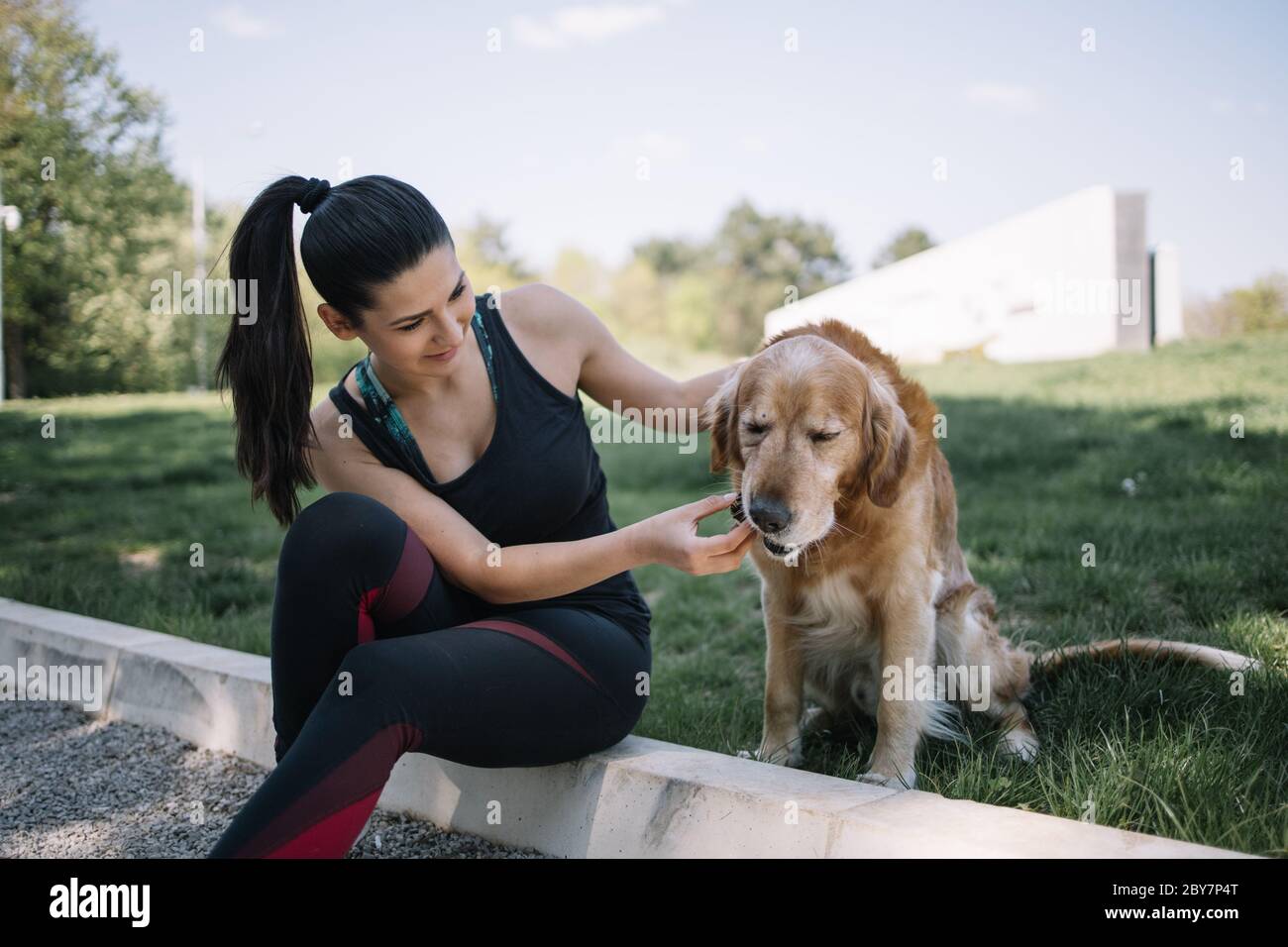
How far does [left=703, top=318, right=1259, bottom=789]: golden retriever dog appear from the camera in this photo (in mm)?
2703

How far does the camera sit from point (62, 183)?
10.2 metres

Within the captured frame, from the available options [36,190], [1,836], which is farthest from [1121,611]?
[36,190]

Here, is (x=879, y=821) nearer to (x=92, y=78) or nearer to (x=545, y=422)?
(x=545, y=422)

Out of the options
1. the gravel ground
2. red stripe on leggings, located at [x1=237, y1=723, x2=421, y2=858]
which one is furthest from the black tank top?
the gravel ground

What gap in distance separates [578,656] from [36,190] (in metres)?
9.47

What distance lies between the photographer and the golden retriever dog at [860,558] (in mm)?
2703

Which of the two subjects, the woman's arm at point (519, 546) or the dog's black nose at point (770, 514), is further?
the dog's black nose at point (770, 514)

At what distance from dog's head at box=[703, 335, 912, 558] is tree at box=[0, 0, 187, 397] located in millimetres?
8455

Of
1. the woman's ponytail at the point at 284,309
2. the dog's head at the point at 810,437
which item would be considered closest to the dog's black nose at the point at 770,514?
the dog's head at the point at 810,437

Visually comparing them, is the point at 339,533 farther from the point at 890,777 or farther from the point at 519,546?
the point at 890,777

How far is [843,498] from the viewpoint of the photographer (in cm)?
281

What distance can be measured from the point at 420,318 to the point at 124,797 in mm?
1870

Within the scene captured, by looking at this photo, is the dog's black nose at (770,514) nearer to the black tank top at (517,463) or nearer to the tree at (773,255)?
the black tank top at (517,463)

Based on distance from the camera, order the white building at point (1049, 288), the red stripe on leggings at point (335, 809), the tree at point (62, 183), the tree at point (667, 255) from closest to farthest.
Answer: the red stripe on leggings at point (335, 809), the tree at point (62, 183), the white building at point (1049, 288), the tree at point (667, 255)
